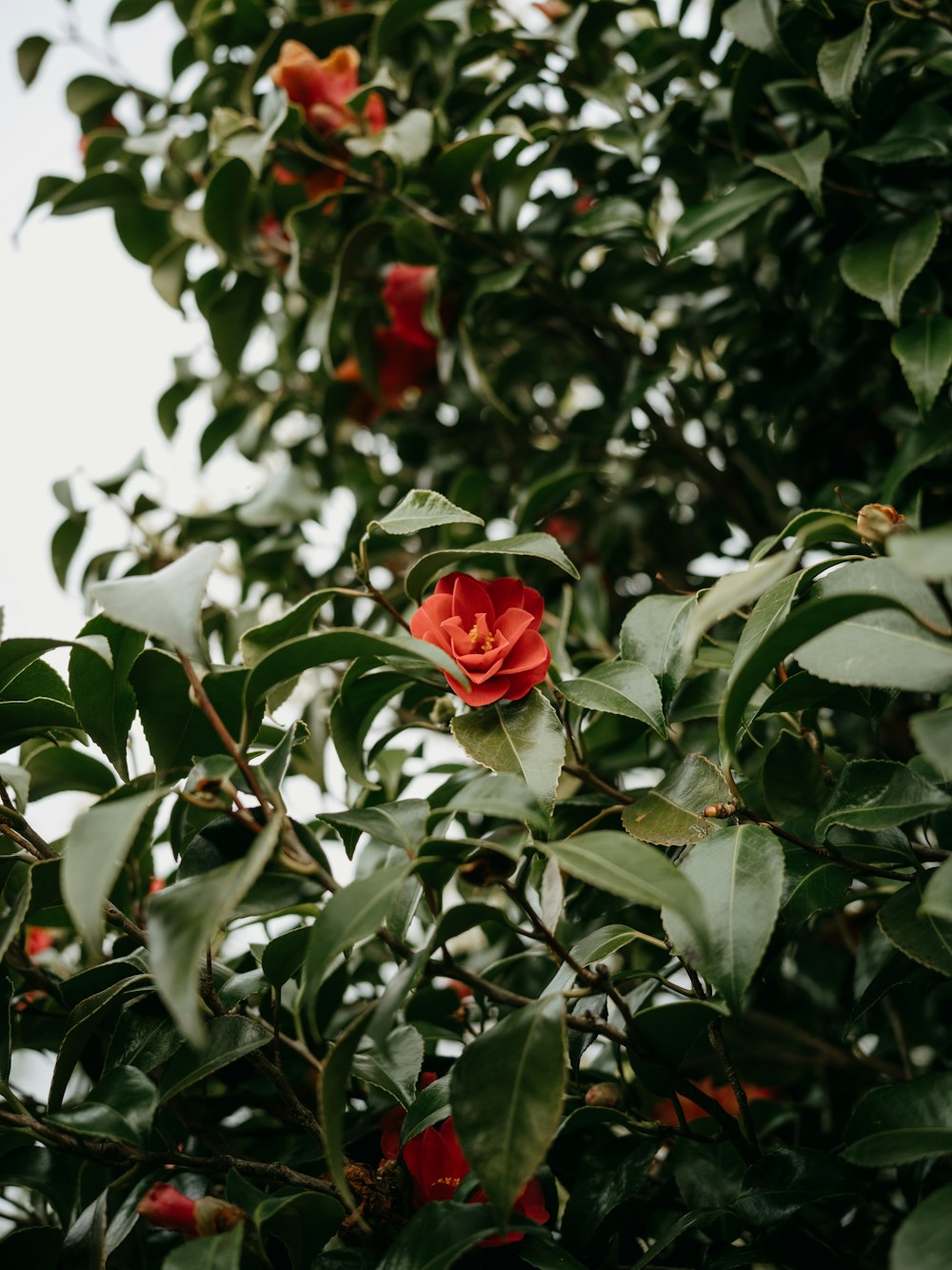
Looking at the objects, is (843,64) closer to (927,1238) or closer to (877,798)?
(877,798)

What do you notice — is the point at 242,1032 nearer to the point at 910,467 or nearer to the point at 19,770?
the point at 19,770

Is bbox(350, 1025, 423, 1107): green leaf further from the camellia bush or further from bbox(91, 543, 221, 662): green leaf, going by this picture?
bbox(91, 543, 221, 662): green leaf

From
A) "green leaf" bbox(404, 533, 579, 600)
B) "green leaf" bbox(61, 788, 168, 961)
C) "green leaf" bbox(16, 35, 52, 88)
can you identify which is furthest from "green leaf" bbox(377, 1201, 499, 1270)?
"green leaf" bbox(16, 35, 52, 88)

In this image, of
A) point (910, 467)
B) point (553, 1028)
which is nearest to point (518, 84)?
point (910, 467)

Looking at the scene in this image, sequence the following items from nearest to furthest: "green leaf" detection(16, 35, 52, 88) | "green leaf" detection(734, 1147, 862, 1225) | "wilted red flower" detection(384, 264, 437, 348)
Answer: "green leaf" detection(734, 1147, 862, 1225) < "wilted red flower" detection(384, 264, 437, 348) < "green leaf" detection(16, 35, 52, 88)

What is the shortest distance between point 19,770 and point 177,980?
29 cm

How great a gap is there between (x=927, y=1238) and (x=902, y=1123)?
0.13 metres

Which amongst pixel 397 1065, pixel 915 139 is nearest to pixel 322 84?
pixel 915 139

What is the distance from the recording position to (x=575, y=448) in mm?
1025

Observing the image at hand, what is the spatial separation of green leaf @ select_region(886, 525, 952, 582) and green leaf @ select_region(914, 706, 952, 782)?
77 mm

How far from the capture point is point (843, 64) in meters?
0.75

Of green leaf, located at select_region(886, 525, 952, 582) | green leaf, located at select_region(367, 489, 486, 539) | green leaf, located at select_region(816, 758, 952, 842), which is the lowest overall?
green leaf, located at select_region(816, 758, 952, 842)

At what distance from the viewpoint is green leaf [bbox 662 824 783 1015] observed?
1.39 ft

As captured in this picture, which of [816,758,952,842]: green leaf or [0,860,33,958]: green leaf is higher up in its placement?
[0,860,33,958]: green leaf
